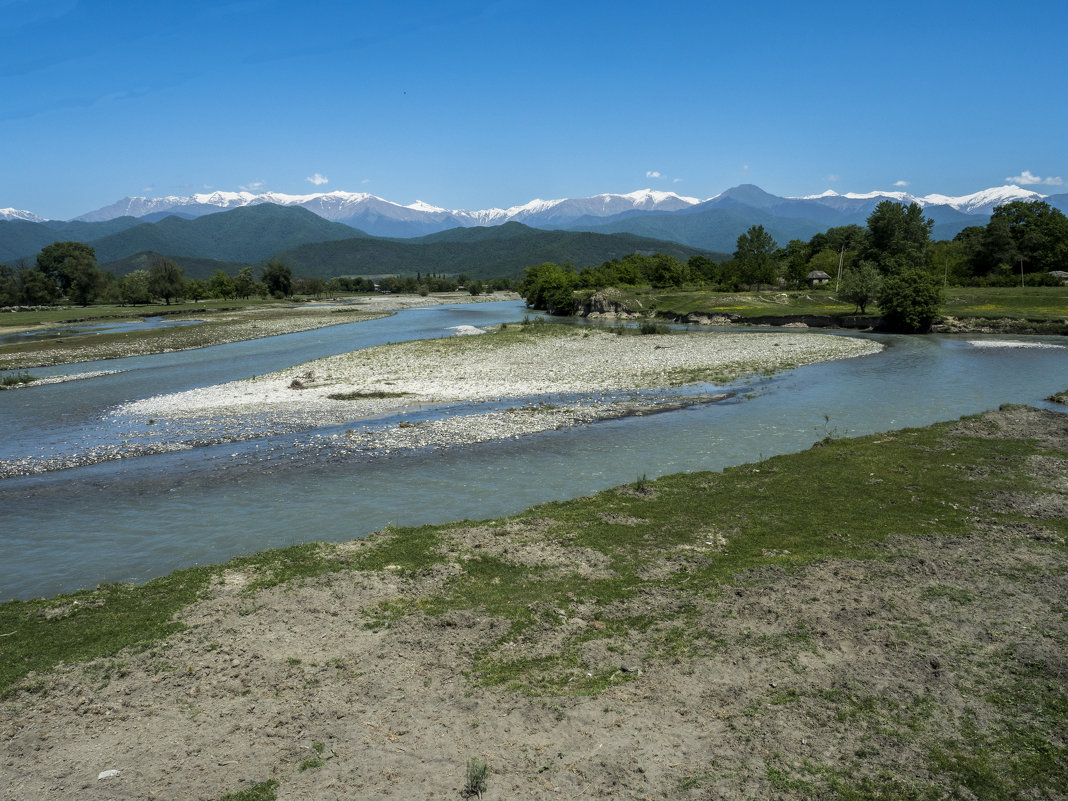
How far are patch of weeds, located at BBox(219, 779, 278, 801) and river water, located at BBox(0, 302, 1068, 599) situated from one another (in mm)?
9169

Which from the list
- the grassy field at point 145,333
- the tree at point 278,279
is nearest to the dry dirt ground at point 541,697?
the grassy field at point 145,333

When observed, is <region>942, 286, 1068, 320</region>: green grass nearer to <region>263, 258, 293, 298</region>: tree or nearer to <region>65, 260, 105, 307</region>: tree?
<region>65, 260, 105, 307</region>: tree

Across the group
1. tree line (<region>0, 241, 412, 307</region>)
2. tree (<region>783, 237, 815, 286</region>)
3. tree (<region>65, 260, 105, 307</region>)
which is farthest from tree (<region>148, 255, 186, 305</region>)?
tree (<region>783, 237, 815, 286</region>)

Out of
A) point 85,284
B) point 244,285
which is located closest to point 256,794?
point 85,284

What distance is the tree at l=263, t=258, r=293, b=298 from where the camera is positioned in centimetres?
18725

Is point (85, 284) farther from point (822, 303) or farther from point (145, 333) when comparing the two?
point (822, 303)

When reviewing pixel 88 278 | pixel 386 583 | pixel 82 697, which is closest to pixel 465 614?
pixel 386 583

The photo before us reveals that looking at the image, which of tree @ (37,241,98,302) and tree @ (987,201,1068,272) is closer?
tree @ (987,201,1068,272)

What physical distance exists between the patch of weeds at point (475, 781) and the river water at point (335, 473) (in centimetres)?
1029

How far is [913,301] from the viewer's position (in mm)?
67812

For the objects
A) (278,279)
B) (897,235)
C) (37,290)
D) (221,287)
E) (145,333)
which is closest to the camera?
(145,333)

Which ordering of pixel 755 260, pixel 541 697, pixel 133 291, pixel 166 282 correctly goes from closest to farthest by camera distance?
pixel 541 697, pixel 755 260, pixel 133 291, pixel 166 282

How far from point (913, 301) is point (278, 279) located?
175 m

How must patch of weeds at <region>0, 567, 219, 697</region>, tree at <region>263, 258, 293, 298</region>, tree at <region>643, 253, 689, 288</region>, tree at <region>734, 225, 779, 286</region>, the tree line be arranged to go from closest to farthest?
patch of weeds at <region>0, 567, 219, 697</region>, tree at <region>734, 225, 779, 286</region>, tree at <region>643, 253, 689, 288</region>, the tree line, tree at <region>263, 258, 293, 298</region>
